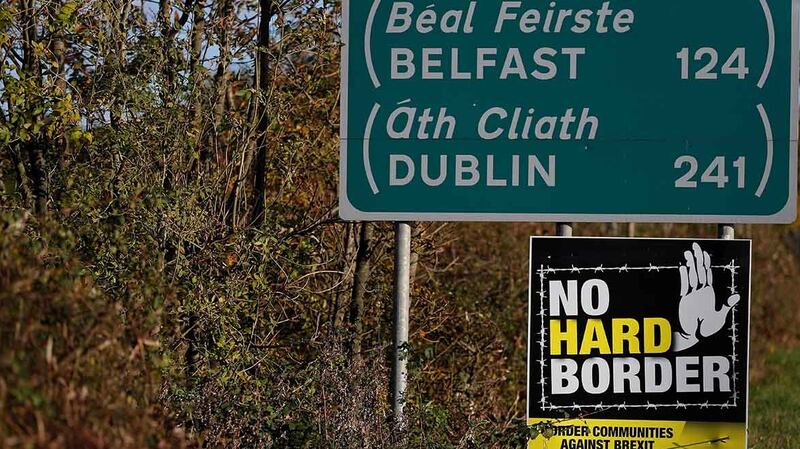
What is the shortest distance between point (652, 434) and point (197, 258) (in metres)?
2.47

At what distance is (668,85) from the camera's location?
20.2ft

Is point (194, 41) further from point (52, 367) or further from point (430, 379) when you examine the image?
point (52, 367)

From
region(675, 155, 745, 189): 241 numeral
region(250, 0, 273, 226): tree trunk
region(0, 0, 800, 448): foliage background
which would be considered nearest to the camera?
region(0, 0, 800, 448): foliage background

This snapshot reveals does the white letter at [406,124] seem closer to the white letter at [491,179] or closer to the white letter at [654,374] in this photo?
the white letter at [491,179]

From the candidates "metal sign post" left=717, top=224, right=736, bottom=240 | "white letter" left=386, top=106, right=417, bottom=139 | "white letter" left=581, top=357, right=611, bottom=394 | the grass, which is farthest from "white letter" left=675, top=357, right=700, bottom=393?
the grass

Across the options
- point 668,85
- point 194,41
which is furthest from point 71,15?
point 668,85

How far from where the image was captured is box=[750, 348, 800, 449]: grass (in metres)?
9.95

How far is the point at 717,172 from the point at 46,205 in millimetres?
3542

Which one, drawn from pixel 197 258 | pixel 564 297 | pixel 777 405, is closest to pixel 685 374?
pixel 564 297

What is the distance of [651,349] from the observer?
612cm

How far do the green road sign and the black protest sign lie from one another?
0.86ft

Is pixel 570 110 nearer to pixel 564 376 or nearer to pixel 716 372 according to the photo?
pixel 564 376

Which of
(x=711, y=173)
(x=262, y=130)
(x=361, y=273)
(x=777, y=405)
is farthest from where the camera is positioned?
(x=777, y=405)

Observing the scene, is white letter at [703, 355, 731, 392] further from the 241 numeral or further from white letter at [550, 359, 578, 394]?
the 241 numeral
